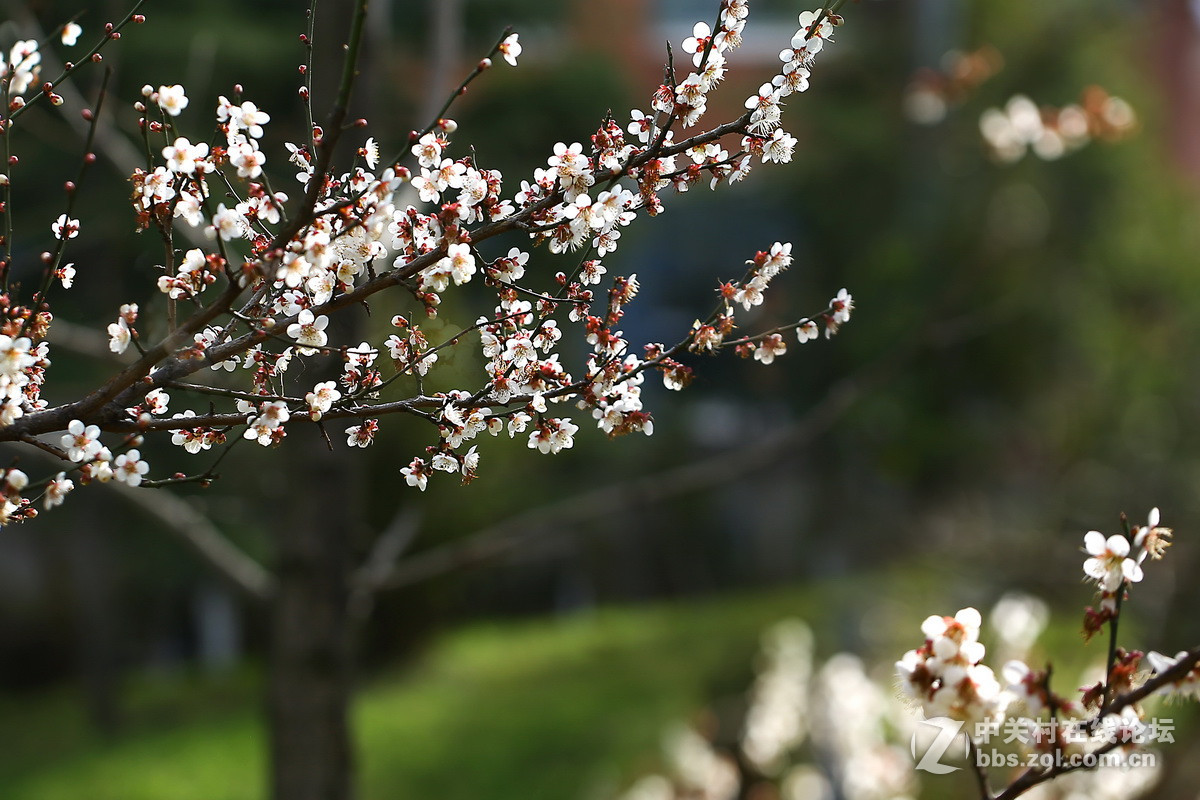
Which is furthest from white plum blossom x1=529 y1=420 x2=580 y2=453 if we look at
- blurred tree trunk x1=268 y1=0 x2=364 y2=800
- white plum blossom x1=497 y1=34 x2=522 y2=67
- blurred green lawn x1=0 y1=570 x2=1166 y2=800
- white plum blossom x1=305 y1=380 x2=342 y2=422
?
blurred green lawn x1=0 y1=570 x2=1166 y2=800

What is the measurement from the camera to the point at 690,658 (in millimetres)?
7402

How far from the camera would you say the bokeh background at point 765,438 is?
4.37 metres

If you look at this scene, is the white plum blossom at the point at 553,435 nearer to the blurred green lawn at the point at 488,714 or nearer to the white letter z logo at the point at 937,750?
the white letter z logo at the point at 937,750

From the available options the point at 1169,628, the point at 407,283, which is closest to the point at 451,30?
the point at 407,283

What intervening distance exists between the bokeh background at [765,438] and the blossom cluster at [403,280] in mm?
2183

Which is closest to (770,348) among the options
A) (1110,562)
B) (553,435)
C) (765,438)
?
(553,435)

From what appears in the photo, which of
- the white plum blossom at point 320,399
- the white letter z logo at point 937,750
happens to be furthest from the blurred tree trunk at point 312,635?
the white plum blossom at point 320,399

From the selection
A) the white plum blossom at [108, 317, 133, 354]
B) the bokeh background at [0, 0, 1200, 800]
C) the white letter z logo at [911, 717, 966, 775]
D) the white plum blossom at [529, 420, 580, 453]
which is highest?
the bokeh background at [0, 0, 1200, 800]

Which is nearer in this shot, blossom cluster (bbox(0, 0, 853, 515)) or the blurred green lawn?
blossom cluster (bbox(0, 0, 853, 515))

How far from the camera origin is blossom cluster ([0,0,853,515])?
38.2 inches

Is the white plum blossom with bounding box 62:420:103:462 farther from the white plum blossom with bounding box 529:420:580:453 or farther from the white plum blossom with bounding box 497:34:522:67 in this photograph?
the white plum blossom with bounding box 497:34:522:67

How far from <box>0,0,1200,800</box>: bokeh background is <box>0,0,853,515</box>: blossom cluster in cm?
218

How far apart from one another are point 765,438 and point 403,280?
338 cm

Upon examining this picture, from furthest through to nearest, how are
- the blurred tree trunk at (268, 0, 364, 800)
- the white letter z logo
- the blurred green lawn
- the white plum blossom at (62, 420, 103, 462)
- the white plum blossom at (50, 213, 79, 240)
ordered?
the blurred green lawn, the blurred tree trunk at (268, 0, 364, 800), the white letter z logo, the white plum blossom at (50, 213, 79, 240), the white plum blossom at (62, 420, 103, 462)
